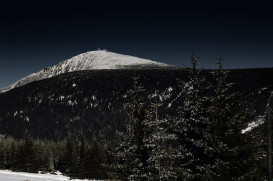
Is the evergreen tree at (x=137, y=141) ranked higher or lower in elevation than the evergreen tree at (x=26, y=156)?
higher

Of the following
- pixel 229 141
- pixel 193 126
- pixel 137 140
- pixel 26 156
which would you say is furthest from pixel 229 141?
pixel 26 156

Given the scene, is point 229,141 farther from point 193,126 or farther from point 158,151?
point 158,151

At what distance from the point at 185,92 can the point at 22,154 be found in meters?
61.1

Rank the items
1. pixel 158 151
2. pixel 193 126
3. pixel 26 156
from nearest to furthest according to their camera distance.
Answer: pixel 158 151 < pixel 193 126 < pixel 26 156

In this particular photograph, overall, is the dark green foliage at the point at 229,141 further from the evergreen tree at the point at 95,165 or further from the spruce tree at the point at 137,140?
the evergreen tree at the point at 95,165

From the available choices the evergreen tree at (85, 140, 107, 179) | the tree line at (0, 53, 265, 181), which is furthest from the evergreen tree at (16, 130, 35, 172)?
the tree line at (0, 53, 265, 181)

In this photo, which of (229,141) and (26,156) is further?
(26,156)

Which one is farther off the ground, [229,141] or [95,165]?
[229,141]

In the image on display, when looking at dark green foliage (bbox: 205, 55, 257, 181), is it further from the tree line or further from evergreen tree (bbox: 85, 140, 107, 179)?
evergreen tree (bbox: 85, 140, 107, 179)

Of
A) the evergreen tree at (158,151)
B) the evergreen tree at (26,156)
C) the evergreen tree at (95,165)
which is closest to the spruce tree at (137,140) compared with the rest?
the evergreen tree at (158,151)

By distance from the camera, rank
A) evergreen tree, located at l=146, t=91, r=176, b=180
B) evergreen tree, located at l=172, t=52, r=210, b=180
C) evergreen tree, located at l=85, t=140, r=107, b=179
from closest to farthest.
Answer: evergreen tree, located at l=146, t=91, r=176, b=180, evergreen tree, located at l=172, t=52, r=210, b=180, evergreen tree, located at l=85, t=140, r=107, b=179

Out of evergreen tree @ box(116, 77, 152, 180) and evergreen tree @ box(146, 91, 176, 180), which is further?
evergreen tree @ box(116, 77, 152, 180)

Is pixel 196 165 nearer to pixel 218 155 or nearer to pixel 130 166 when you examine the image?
pixel 218 155

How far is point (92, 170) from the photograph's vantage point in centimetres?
6200
